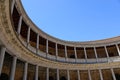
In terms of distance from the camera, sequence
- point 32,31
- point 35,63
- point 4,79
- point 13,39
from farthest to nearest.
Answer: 1. point 32,31
2. point 35,63
3. point 4,79
4. point 13,39

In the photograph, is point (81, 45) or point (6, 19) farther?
point (81, 45)

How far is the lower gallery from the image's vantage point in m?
13.9

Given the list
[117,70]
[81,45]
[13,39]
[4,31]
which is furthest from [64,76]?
[4,31]

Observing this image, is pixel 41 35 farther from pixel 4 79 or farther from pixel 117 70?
pixel 117 70

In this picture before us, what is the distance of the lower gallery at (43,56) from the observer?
1386 cm

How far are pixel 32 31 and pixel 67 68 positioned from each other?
25.2 ft

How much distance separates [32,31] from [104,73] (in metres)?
14.1

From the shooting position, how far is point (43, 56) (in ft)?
66.8

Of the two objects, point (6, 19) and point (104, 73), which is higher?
Result: point (6, 19)

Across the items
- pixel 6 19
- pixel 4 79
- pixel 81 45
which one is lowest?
pixel 4 79

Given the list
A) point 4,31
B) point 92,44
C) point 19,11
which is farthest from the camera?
point 92,44

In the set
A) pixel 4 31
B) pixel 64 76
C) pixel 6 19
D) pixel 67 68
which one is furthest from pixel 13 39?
pixel 64 76

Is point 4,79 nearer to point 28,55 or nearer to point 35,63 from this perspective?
point 28,55

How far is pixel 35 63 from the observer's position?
18656mm
